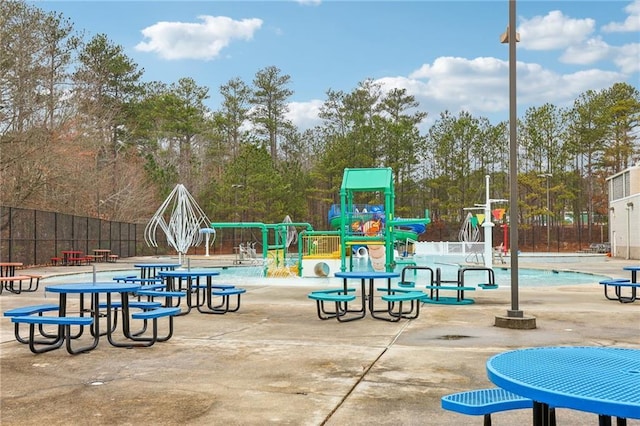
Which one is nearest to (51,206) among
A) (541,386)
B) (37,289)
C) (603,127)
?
(37,289)

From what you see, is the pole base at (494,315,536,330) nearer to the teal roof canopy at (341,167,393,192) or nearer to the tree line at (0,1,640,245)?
the teal roof canopy at (341,167,393,192)

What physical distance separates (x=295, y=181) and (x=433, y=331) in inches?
1938

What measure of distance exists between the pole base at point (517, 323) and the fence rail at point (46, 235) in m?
22.3

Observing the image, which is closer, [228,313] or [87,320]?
[87,320]

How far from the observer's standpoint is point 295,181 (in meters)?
57.7

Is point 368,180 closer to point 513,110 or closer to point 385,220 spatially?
point 385,220

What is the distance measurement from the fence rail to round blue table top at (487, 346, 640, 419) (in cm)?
2597

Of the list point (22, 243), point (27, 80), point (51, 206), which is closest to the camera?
point (22, 243)

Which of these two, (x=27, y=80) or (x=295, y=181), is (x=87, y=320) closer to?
(x=27, y=80)

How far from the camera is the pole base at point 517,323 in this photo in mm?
8969

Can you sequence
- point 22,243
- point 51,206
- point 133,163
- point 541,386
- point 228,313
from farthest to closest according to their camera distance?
point 133,163
point 51,206
point 22,243
point 228,313
point 541,386

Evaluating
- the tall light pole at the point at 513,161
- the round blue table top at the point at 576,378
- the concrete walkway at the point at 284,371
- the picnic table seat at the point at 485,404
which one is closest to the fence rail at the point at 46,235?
the concrete walkway at the point at 284,371

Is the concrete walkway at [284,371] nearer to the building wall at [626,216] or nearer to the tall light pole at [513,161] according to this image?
the tall light pole at [513,161]

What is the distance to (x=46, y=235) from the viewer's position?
96.8 ft
